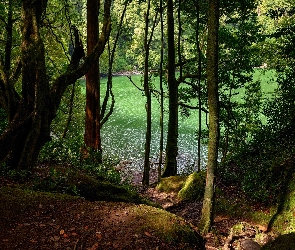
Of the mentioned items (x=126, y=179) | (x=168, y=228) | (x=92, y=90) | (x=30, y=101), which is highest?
(x=92, y=90)

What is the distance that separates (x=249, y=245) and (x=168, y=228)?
2.74 metres

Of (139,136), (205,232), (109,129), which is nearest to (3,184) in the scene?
(205,232)

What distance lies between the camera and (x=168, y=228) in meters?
5.38

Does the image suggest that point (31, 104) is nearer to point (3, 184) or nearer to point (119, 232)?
point (3, 184)

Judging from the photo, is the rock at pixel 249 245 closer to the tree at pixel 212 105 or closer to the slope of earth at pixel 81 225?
the tree at pixel 212 105

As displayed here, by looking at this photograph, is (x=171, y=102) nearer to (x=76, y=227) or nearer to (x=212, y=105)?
(x=212, y=105)

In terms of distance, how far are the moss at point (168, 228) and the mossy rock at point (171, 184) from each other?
23.3 feet

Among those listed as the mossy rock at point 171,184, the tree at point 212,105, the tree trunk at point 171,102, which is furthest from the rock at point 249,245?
the tree trunk at point 171,102

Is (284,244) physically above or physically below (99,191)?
above

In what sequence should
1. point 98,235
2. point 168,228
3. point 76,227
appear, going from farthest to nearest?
point 168,228
point 76,227
point 98,235

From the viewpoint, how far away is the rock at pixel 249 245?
7.05 meters

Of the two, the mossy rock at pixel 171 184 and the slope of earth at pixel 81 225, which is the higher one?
the slope of earth at pixel 81 225

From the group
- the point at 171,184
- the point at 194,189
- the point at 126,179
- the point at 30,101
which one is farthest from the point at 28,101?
the point at 171,184

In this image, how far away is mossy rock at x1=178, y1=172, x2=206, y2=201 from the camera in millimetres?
11500
